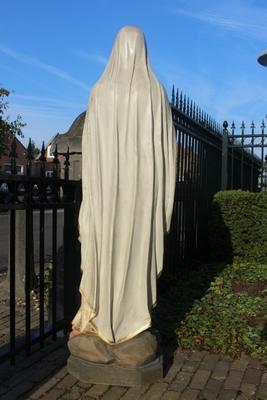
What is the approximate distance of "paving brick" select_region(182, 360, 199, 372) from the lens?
4012mm

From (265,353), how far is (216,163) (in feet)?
18.0

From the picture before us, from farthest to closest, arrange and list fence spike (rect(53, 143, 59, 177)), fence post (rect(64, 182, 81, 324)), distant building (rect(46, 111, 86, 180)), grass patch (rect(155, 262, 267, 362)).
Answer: distant building (rect(46, 111, 86, 180)), fence post (rect(64, 182, 81, 324)), grass patch (rect(155, 262, 267, 362)), fence spike (rect(53, 143, 59, 177))

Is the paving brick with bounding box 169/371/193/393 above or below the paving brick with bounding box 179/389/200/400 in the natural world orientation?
above

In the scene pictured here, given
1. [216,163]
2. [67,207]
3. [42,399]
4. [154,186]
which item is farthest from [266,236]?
[42,399]

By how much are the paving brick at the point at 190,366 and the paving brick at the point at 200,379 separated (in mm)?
60

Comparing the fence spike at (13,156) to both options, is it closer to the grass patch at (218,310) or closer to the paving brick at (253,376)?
the grass patch at (218,310)

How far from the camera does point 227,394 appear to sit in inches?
141

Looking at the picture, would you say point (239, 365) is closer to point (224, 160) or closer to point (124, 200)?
point (124, 200)

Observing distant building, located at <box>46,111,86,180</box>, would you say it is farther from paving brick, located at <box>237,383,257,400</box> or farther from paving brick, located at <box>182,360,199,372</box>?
paving brick, located at <box>237,383,257,400</box>

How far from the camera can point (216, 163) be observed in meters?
9.41

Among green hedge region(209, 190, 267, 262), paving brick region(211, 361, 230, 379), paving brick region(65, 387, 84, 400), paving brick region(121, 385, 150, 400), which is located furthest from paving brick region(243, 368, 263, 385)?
green hedge region(209, 190, 267, 262)

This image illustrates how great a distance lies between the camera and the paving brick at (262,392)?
3543mm

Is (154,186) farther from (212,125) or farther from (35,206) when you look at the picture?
(212,125)

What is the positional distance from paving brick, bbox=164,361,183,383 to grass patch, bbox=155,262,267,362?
387 mm
